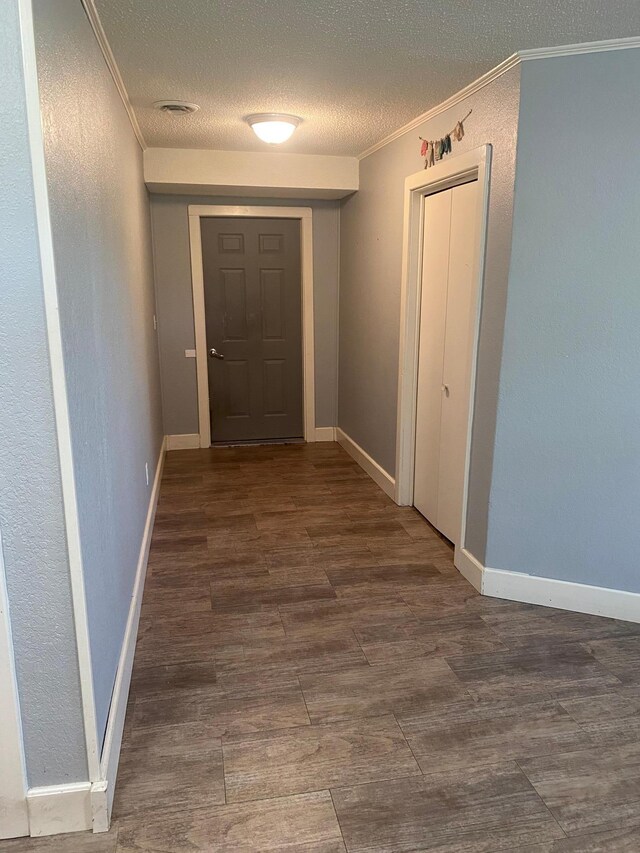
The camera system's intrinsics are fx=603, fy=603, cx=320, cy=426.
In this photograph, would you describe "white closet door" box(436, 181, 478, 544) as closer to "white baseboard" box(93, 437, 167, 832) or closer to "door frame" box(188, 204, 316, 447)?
"white baseboard" box(93, 437, 167, 832)

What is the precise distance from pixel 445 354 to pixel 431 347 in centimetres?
21

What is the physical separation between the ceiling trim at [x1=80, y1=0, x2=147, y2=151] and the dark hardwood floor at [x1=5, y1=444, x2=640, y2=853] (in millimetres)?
2333

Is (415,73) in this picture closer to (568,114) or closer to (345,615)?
(568,114)

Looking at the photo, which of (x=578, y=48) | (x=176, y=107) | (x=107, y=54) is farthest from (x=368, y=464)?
(x=107, y=54)

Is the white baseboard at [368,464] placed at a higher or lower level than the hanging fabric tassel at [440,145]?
lower

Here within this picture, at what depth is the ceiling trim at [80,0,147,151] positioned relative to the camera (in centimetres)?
204

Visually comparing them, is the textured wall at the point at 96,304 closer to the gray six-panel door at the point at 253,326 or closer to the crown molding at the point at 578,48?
the crown molding at the point at 578,48

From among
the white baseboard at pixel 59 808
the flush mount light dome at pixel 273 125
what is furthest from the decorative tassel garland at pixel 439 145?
the white baseboard at pixel 59 808

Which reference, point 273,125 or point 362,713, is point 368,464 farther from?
point 362,713

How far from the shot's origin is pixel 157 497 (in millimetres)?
4098

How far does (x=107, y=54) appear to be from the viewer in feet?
7.97

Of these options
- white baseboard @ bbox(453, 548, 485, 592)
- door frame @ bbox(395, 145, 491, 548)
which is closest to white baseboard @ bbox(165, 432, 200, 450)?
door frame @ bbox(395, 145, 491, 548)

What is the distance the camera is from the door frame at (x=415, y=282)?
277 cm

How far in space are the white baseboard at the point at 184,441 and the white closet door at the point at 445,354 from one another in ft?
7.54
